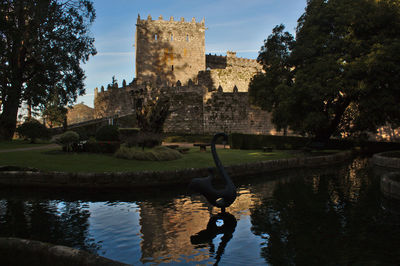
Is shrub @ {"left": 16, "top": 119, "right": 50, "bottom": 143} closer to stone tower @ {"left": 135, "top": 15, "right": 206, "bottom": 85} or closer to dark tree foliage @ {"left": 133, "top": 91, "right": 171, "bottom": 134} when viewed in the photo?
dark tree foliage @ {"left": 133, "top": 91, "right": 171, "bottom": 134}

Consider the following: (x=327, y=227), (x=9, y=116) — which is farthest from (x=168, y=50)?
(x=327, y=227)

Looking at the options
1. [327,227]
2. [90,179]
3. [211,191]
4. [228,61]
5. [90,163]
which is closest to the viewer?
[327,227]

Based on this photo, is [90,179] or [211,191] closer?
[211,191]

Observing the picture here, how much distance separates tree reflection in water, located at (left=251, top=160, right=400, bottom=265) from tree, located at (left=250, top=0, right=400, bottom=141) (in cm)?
849

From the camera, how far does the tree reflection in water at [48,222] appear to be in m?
5.64

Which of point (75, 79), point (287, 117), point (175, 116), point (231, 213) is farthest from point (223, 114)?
point (231, 213)

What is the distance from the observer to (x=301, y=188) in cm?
1015

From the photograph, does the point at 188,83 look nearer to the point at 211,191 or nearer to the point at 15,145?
the point at 15,145

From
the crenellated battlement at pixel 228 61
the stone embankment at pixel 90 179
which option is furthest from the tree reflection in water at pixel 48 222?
the crenellated battlement at pixel 228 61

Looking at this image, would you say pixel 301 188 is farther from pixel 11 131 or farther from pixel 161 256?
pixel 11 131

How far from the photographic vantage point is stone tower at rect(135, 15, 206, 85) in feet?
154

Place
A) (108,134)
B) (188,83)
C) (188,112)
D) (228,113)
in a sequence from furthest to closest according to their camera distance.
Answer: (188,83) → (188,112) → (228,113) → (108,134)

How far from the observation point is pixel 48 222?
662cm

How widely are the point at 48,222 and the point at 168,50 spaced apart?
4333 centimetres
